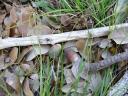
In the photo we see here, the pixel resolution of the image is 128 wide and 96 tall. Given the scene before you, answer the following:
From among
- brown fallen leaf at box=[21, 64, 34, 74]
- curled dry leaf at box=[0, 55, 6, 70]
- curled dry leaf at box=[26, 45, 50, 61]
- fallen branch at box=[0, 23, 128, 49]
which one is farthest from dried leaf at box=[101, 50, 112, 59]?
curled dry leaf at box=[0, 55, 6, 70]

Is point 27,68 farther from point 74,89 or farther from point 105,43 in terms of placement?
point 105,43

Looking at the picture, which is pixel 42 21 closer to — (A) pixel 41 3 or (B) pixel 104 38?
(A) pixel 41 3

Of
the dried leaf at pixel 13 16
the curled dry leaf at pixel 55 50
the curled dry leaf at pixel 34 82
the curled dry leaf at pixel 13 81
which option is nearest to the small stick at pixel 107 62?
the curled dry leaf at pixel 55 50

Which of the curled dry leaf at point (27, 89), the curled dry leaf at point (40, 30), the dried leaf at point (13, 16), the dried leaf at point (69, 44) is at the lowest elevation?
the curled dry leaf at point (27, 89)

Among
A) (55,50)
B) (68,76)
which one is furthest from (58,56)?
(68,76)

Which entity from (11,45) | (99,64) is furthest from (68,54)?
(11,45)

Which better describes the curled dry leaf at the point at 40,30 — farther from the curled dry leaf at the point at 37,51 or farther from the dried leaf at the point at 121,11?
the dried leaf at the point at 121,11

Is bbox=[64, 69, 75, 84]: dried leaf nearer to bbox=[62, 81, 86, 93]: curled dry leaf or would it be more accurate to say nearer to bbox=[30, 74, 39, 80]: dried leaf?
bbox=[62, 81, 86, 93]: curled dry leaf
